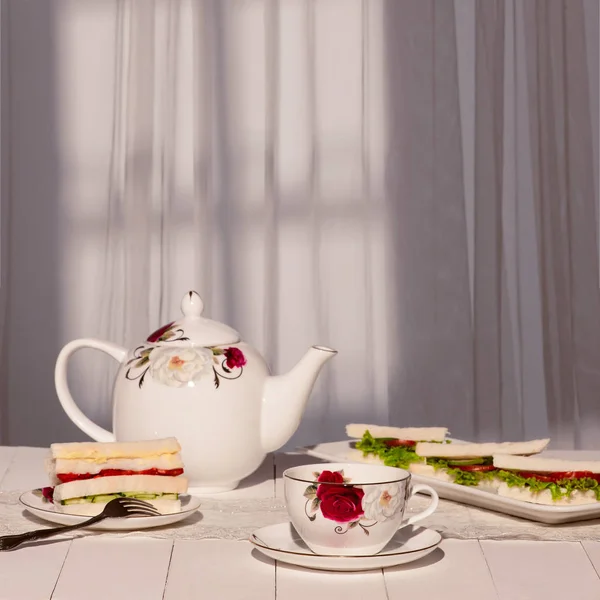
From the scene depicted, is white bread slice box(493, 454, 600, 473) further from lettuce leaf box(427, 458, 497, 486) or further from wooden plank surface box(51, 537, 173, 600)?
wooden plank surface box(51, 537, 173, 600)

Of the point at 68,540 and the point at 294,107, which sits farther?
the point at 294,107

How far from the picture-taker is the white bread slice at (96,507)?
2.73 ft

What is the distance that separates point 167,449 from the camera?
0.86 metres

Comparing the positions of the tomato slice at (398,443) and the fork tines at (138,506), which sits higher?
the tomato slice at (398,443)

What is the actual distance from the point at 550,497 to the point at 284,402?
306mm

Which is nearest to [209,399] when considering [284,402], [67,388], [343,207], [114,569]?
[284,402]

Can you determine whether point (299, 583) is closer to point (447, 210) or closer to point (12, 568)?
point (12, 568)

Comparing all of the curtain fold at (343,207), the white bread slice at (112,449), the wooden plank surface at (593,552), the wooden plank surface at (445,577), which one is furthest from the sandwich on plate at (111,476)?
the curtain fold at (343,207)

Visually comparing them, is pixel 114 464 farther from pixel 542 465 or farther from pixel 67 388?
pixel 542 465

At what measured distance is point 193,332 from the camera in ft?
3.42

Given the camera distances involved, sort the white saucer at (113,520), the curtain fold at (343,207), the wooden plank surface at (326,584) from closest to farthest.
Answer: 1. the wooden plank surface at (326,584)
2. the white saucer at (113,520)
3. the curtain fold at (343,207)

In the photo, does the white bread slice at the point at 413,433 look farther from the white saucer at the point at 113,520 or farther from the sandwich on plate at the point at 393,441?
the white saucer at the point at 113,520

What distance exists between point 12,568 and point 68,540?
0.09m

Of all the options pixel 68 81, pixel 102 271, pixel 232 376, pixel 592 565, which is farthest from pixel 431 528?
pixel 68 81
